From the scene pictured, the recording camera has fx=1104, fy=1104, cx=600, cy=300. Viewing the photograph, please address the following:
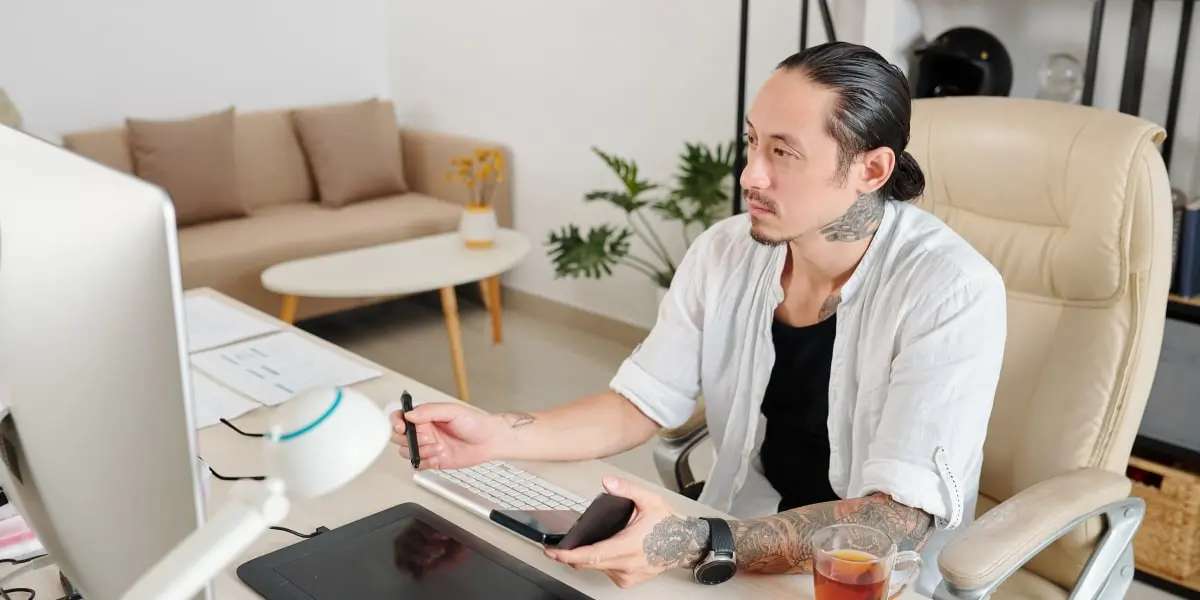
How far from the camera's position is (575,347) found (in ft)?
13.3

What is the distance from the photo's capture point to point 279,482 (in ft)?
1.99

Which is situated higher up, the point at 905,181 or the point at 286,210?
the point at 905,181

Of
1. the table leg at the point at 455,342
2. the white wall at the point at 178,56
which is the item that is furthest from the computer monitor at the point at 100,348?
the white wall at the point at 178,56

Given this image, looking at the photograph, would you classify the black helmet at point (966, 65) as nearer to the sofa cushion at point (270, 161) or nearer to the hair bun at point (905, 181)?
the hair bun at point (905, 181)

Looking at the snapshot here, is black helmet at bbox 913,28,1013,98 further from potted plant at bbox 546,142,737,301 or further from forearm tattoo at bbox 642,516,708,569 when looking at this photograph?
forearm tattoo at bbox 642,516,708,569

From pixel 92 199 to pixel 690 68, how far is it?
3.09m

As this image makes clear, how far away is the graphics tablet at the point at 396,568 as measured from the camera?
1123mm

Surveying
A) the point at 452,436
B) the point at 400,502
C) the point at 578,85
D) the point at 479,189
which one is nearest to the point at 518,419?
the point at 452,436

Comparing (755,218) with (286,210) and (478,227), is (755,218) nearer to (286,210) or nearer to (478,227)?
(478,227)

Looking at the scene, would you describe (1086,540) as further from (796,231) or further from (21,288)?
(21,288)

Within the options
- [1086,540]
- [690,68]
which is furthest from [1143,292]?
[690,68]

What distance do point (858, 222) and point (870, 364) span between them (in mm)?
200

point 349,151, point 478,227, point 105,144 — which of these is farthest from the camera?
point 349,151

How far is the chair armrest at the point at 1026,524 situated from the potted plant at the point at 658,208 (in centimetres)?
200
